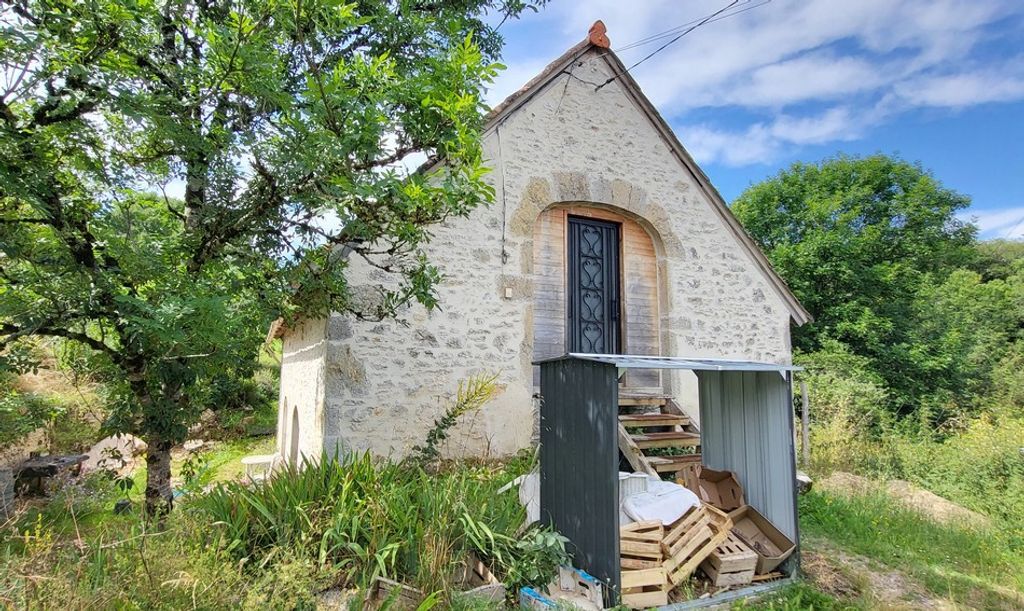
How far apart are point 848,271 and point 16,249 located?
1927cm

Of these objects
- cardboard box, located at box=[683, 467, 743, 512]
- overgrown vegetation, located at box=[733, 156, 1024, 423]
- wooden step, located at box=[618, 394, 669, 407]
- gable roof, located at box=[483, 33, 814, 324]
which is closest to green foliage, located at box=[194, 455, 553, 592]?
cardboard box, located at box=[683, 467, 743, 512]

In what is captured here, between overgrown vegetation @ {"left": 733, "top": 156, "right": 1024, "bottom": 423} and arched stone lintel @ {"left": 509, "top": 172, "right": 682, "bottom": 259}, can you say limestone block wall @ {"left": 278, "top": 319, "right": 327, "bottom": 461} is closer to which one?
arched stone lintel @ {"left": 509, "top": 172, "right": 682, "bottom": 259}

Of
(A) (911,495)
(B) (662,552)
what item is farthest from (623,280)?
(A) (911,495)

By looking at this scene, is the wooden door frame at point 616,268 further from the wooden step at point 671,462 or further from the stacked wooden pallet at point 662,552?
the stacked wooden pallet at point 662,552

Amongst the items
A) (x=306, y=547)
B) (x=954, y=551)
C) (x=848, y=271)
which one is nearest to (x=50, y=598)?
(x=306, y=547)

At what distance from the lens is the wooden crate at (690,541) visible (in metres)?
4.12

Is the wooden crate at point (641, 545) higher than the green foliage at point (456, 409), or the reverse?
the green foliage at point (456, 409)

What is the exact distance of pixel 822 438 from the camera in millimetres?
9820

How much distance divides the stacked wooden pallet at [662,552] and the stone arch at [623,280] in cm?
290

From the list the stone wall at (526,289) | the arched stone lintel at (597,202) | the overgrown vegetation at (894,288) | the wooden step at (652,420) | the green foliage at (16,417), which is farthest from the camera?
the overgrown vegetation at (894,288)

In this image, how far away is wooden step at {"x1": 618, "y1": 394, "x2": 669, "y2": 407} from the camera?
23.1 feet

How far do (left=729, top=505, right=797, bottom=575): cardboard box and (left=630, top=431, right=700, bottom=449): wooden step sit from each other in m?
1.53

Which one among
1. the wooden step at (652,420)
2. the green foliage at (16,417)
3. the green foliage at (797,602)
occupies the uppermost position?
the green foliage at (16,417)

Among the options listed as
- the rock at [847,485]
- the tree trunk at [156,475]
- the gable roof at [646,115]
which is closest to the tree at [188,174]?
the tree trunk at [156,475]
